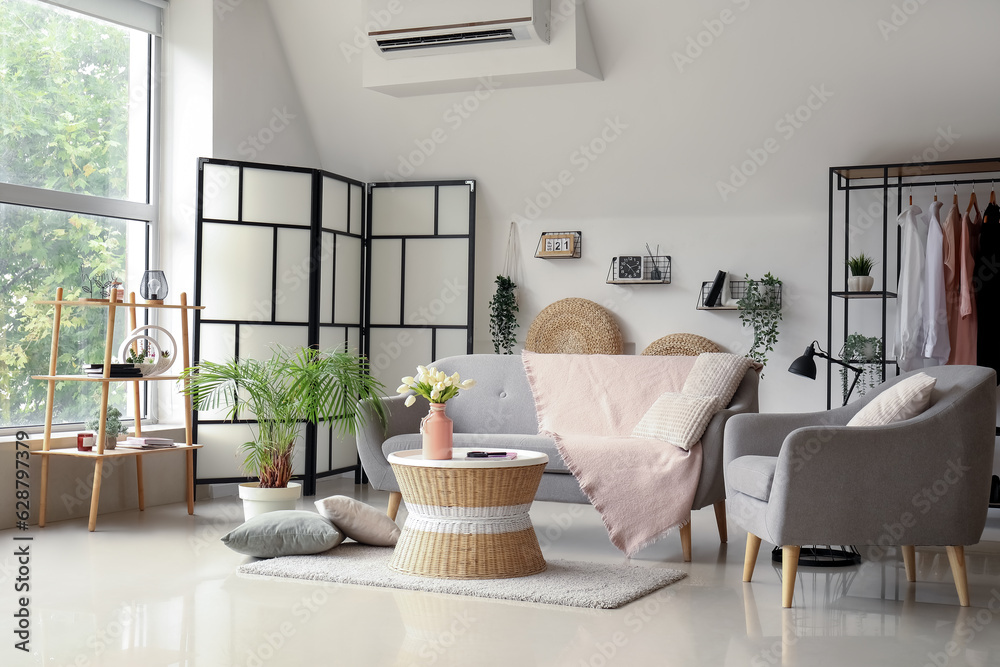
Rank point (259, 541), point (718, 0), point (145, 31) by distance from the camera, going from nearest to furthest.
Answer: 1. point (259, 541)
2. point (718, 0)
3. point (145, 31)

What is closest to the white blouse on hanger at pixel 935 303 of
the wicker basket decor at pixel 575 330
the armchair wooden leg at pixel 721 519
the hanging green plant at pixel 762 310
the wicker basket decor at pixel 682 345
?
the hanging green plant at pixel 762 310

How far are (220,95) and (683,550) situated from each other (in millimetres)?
3808

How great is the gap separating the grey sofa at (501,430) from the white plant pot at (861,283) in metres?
1.36

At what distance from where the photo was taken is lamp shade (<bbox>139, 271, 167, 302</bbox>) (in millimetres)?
5102

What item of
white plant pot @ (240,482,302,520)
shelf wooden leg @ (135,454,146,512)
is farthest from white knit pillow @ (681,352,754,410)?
shelf wooden leg @ (135,454,146,512)

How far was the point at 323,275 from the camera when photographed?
6.12 metres

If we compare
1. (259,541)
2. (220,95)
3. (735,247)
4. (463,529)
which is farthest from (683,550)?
(220,95)

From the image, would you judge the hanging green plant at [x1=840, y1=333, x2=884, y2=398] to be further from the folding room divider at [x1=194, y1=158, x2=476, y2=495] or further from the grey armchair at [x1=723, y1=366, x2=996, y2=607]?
the folding room divider at [x1=194, y1=158, x2=476, y2=495]

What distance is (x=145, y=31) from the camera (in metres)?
5.81

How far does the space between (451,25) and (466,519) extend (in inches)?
118

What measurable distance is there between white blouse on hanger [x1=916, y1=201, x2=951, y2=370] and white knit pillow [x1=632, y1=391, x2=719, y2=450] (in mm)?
1755

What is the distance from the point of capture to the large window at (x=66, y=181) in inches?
199

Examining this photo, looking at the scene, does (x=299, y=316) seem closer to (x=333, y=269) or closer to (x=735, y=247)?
(x=333, y=269)

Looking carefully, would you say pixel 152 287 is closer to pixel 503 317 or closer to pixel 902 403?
pixel 503 317
